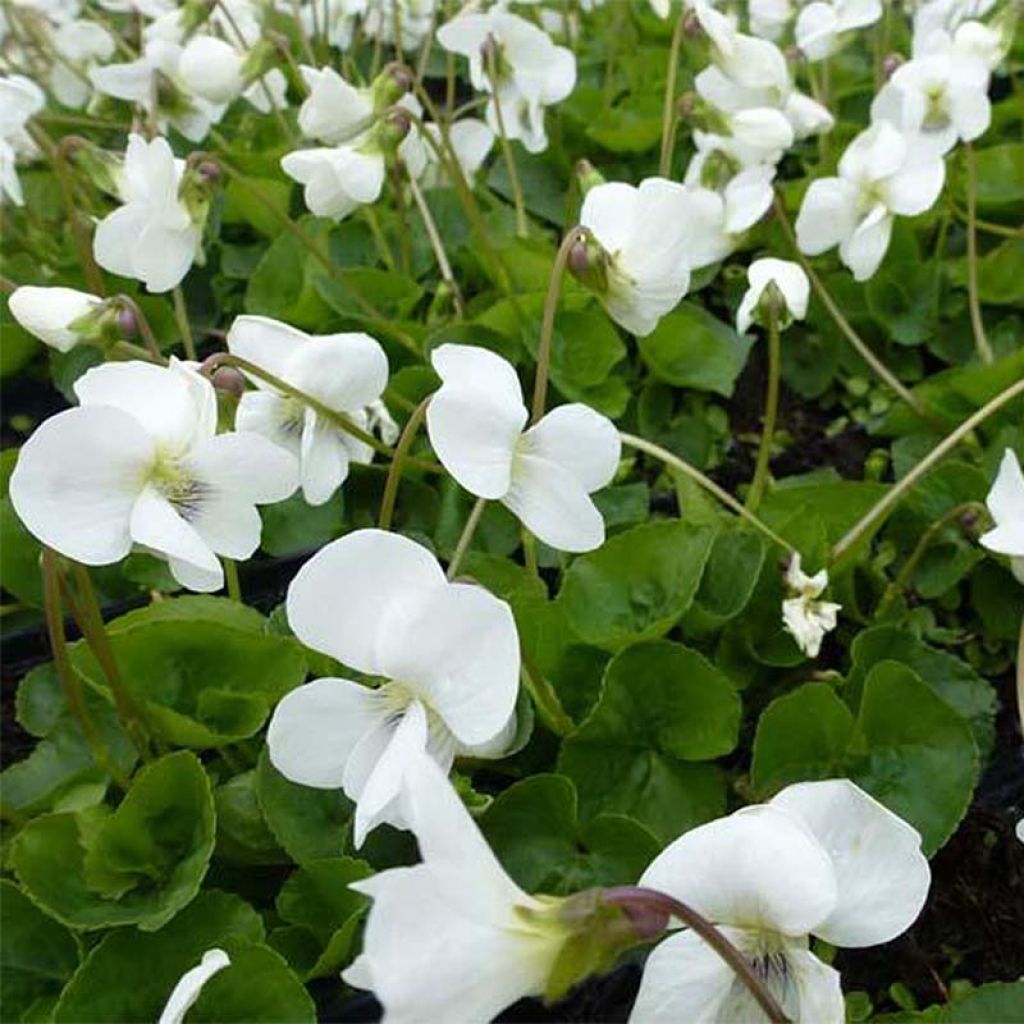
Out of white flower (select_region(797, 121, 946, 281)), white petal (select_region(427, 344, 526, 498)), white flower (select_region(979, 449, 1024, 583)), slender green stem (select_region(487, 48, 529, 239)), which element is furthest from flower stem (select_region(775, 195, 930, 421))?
white petal (select_region(427, 344, 526, 498))

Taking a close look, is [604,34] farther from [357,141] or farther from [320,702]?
[320,702]

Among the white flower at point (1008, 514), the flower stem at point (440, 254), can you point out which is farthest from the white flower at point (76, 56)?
the white flower at point (1008, 514)

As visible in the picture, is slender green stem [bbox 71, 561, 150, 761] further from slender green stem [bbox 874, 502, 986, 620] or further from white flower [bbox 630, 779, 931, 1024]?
slender green stem [bbox 874, 502, 986, 620]

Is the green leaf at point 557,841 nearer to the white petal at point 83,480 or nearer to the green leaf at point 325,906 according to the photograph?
the green leaf at point 325,906

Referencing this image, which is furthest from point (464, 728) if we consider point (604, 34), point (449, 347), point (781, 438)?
point (604, 34)

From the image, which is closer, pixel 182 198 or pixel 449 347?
pixel 449 347

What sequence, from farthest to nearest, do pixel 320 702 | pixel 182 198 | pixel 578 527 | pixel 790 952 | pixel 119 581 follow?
1. pixel 119 581
2. pixel 182 198
3. pixel 578 527
4. pixel 320 702
5. pixel 790 952

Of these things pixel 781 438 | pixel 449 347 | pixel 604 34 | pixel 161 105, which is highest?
pixel 449 347

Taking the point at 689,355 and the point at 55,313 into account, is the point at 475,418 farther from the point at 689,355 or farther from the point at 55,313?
the point at 689,355
